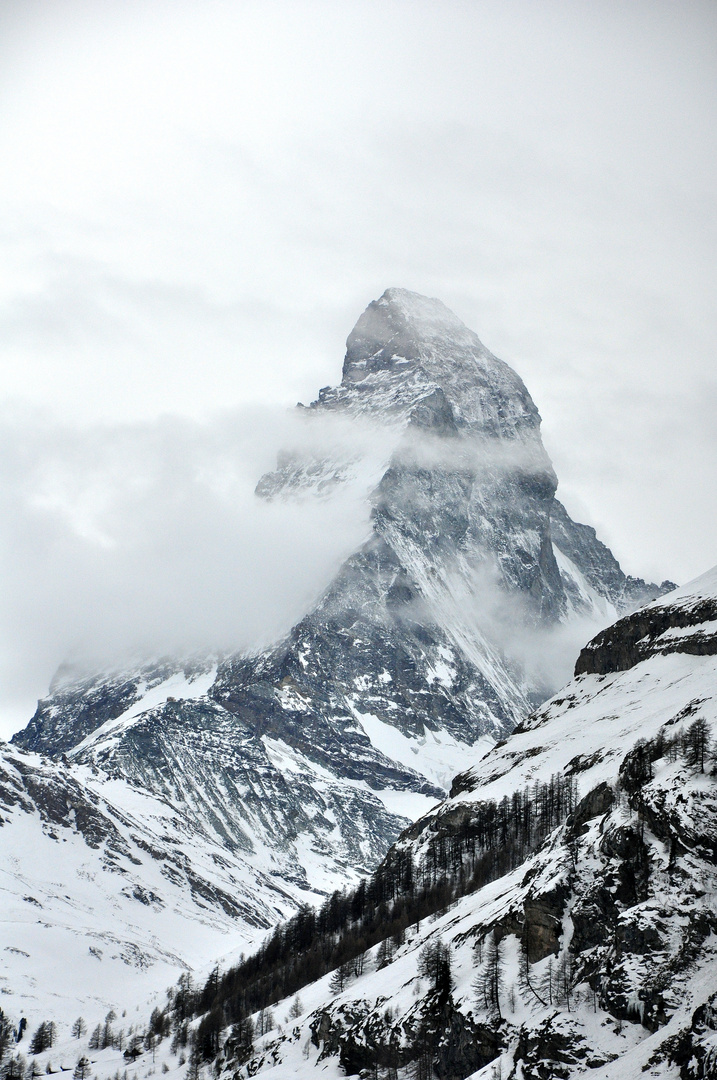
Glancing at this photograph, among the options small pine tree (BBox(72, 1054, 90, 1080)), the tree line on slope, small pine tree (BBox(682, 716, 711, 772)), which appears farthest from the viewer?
small pine tree (BBox(72, 1054, 90, 1080))

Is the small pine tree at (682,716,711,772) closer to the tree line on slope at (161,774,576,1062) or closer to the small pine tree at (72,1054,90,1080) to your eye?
the tree line on slope at (161,774,576,1062)

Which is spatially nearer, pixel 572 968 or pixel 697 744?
pixel 572 968

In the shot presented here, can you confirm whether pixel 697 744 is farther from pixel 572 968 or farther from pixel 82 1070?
pixel 82 1070

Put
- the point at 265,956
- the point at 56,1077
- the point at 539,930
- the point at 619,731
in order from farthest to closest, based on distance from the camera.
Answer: the point at 265,956, the point at 619,731, the point at 56,1077, the point at 539,930

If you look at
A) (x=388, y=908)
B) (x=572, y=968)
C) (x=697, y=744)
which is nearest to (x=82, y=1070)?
(x=388, y=908)

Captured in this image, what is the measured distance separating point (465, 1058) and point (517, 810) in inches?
3279

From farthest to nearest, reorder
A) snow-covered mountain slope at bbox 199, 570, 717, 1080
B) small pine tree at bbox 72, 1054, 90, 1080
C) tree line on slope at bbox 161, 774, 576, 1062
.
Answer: small pine tree at bbox 72, 1054, 90, 1080 → tree line on slope at bbox 161, 774, 576, 1062 → snow-covered mountain slope at bbox 199, 570, 717, 1080

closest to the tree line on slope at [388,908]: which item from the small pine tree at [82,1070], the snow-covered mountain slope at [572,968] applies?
the snow-covered mountain slope at [572,968]

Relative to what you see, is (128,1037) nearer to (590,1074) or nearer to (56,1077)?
(56,1077)

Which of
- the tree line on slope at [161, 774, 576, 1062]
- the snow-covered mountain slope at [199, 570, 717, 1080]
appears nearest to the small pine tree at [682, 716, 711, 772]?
the snow-covered mountain slope at [199, 570, 717, 1080]

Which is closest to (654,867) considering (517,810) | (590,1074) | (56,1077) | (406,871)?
(590,1074)

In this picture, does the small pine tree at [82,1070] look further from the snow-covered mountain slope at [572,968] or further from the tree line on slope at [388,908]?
the snow-covered mountain slope at [572,968]

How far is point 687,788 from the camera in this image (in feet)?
319

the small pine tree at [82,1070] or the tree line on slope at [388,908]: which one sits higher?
the tree line on slope at [388,908]
